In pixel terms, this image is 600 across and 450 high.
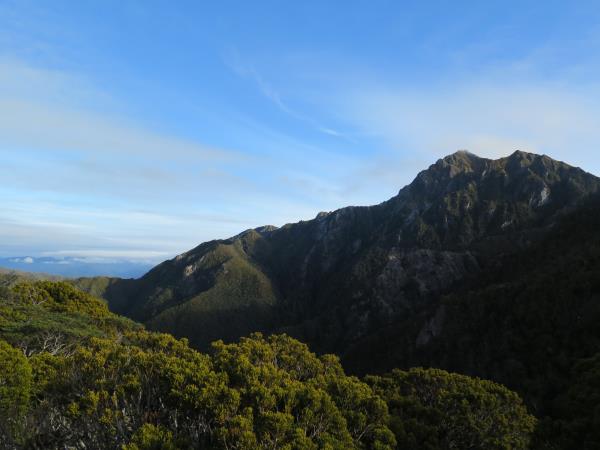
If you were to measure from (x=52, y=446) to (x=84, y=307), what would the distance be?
1752 inches

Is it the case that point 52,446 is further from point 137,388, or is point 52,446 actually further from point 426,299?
point 426,299

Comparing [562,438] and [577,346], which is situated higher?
[562,438]

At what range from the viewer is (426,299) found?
169625 millimetres

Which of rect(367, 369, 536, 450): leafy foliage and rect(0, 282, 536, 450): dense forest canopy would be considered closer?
rect(0, 282, 536, 450): dense forest canopy

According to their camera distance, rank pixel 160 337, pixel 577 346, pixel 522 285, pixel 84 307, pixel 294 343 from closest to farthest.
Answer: pixel 160 337 → pixel 294 343 → pixel 84 307 → pixel 577 346 → pixel 522 285

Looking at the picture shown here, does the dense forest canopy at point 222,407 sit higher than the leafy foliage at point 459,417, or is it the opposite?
the dense forest canopy at point 222,407

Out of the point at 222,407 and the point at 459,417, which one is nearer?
the point at 222,407

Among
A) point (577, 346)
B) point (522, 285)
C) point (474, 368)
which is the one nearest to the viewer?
point (577, 346)

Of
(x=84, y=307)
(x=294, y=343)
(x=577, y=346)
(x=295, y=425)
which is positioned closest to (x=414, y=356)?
(x=577, y=346)

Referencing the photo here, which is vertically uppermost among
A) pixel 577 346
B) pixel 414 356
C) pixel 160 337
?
pixel 160 337

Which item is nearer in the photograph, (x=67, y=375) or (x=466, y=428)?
(x=67, y=375)

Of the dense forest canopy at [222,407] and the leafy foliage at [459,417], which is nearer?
the dense forest canopy at [222,407]

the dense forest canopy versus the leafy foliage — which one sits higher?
the dense forest canopy

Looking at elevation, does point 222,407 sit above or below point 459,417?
above
